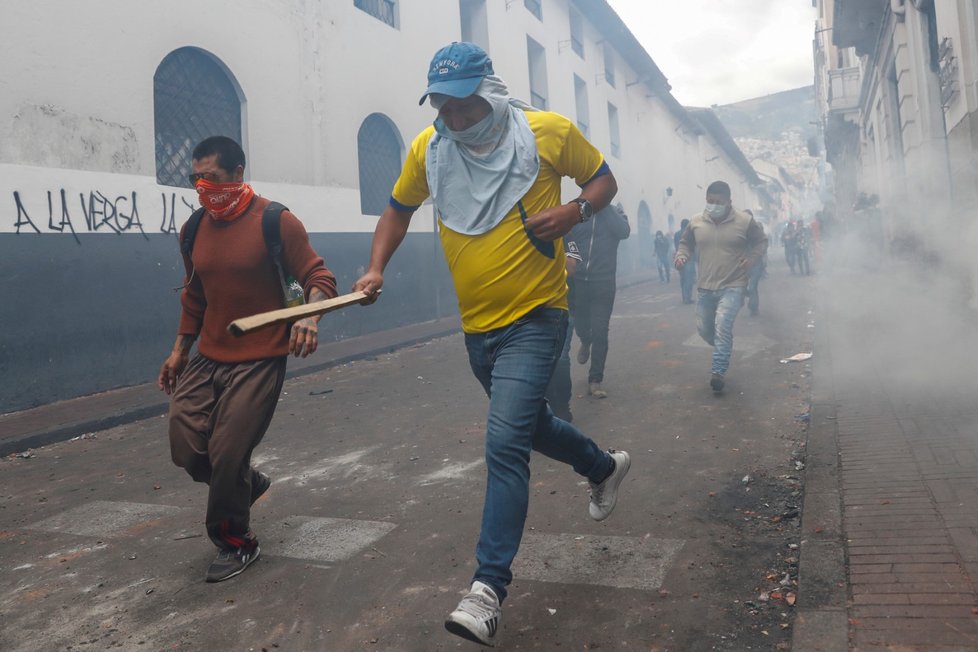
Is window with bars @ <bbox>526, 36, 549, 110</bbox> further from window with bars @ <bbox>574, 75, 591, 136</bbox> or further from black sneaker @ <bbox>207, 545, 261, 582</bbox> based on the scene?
black sneaker @ <bbox>207, 545, 261, 582</bbox>

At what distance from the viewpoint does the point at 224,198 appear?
3.17 m

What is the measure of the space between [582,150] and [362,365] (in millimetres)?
7148

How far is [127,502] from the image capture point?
4.33m

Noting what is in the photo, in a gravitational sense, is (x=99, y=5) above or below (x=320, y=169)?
above

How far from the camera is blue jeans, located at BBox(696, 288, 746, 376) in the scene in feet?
21.1

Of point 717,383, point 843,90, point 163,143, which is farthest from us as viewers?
point 843,90

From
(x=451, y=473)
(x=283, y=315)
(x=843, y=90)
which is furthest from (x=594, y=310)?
(x=843, y=90)

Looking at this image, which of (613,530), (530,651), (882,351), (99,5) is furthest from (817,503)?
(99,5)

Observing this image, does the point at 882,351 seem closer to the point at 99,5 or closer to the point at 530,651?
the point at 530,651

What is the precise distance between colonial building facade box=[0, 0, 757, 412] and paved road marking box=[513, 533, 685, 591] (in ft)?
20.1

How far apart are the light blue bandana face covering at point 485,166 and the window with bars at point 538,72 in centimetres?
1877

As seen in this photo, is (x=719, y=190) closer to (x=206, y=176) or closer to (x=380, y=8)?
(x=206, y=176)

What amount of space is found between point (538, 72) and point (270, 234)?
19.4 meters

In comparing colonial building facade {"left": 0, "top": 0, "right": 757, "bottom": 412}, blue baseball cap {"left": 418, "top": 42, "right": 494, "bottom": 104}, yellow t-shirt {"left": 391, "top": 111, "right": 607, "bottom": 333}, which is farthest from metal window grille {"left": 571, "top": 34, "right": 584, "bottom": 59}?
blue baseball cap {"left": 418, "top": 42, "right": 494, "bottom": 104}
